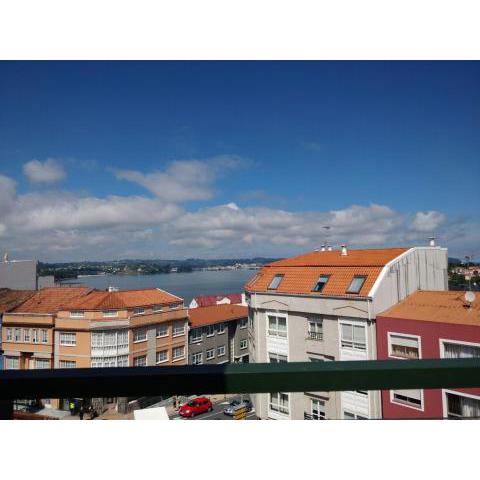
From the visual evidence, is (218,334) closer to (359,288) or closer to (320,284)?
(320,284)

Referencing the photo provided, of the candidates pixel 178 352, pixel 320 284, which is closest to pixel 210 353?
pixel 178 352

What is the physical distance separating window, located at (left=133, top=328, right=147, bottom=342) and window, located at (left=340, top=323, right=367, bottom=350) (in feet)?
3.66

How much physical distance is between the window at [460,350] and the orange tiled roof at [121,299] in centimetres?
148

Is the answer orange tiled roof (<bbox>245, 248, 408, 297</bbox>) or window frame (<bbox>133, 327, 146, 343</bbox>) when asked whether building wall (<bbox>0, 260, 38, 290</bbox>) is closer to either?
window frame (<bbox>133, 327, 146, 343</bbox>)

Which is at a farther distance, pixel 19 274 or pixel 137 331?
pixel 19 274

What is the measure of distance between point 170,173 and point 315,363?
1.90 m

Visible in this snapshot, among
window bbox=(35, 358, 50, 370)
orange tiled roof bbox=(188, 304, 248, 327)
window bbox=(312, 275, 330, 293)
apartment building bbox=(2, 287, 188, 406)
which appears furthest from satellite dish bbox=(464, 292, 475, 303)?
window bbox=(35, 358, 50, 370)

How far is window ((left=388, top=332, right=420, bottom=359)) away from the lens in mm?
1931

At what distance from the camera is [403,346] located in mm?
1954

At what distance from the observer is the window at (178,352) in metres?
1.96

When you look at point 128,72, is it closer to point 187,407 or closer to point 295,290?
point 295,290

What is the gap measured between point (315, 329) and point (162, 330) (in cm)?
89

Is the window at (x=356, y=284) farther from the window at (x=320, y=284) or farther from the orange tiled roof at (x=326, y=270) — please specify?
the window at (x=320, y=284)
